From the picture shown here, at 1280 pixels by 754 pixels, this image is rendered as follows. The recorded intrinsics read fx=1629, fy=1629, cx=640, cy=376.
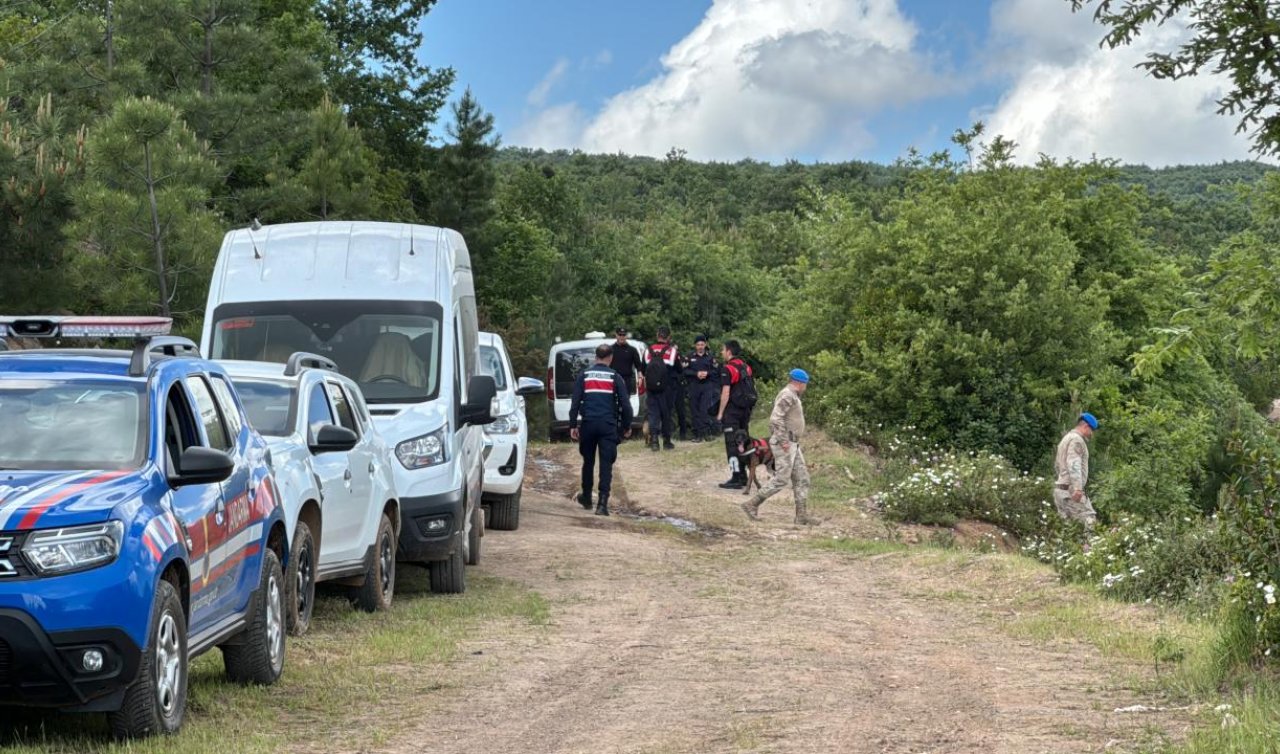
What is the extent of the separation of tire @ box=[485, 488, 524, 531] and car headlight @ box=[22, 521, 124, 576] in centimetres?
1200

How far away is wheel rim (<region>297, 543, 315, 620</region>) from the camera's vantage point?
32.6 feet

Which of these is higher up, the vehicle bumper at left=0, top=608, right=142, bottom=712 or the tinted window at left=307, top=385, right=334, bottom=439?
the tinted window at left=307, top=385, right=334, bottom=439

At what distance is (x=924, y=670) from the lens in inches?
368

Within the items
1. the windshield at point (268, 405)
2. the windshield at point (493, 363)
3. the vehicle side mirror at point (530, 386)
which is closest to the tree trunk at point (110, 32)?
the windshield at point (493, 363)

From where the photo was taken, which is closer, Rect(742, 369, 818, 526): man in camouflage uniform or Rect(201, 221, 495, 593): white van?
Rect(201, 221, 495, 593): white van

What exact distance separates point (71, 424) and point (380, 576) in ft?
15.3

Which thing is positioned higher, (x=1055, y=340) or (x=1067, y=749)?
(x=1055, y=340)

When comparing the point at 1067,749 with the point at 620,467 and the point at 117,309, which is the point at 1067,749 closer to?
the point at 117,309

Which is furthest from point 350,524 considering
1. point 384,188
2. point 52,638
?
point 384,188

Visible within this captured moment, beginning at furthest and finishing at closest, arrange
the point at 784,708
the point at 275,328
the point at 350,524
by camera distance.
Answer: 1. the point at 275,328
2. the point at 350,524
3. the point at 784,708

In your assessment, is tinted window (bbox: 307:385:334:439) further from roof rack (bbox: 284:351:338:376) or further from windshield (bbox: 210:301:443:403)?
windshield (bbox: 210:301:443:403)

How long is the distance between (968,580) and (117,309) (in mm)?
11060

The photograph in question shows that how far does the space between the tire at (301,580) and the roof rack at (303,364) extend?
133 cm

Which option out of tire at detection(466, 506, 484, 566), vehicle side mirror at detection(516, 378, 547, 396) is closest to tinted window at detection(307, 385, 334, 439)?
tire at detection(466, 506, 484, 566)
